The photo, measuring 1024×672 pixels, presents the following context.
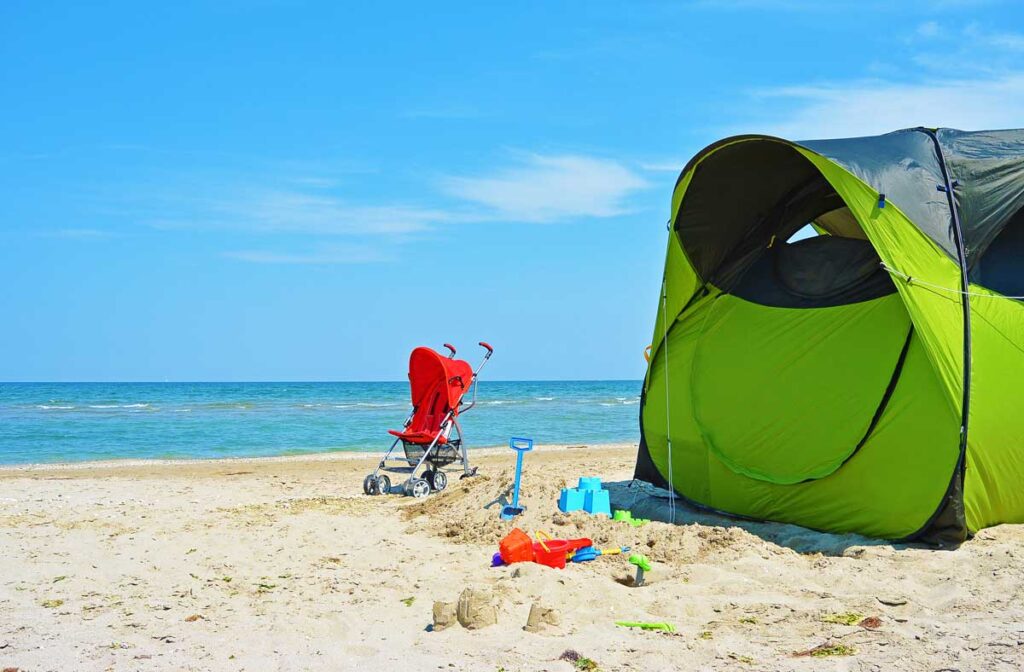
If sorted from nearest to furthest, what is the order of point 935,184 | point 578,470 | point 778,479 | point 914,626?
point 914,626 → point 935,184 → point 778,479 → point 578,470

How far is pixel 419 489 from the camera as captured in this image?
9555 millimetres

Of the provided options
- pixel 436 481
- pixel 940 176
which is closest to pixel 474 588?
pixel 940 176

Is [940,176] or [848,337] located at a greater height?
[940,176]

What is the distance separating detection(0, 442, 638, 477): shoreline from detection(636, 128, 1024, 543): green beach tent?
8303 mm

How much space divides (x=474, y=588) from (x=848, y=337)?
3.48 meters

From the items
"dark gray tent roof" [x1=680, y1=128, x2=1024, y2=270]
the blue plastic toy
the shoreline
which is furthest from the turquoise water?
"dark gray tent roof" [x1=680, y1=128, x2=1024, y2=270]

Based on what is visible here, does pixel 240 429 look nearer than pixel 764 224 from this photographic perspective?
No

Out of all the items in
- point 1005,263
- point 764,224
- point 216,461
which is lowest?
point 216,461

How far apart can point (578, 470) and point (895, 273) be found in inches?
213

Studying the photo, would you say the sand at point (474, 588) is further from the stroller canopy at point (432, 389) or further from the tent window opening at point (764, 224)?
the stroller canopy at point (432, 389)

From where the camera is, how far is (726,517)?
7105mm

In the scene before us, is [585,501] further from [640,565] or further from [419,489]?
[419,489]

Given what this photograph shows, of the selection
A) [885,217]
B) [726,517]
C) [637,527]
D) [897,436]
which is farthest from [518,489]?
[885,217]

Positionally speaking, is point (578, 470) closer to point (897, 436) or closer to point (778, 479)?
point (778, 479)
